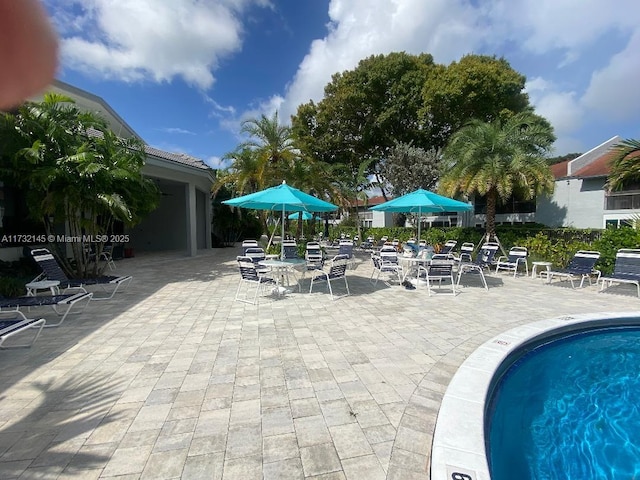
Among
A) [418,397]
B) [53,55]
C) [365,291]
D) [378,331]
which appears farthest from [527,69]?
[53,55]

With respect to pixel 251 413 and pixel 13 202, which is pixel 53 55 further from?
pixel 13 202

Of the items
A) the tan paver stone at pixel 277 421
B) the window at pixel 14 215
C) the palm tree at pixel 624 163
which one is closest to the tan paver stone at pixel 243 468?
the tan paver stone at pixel 277 421

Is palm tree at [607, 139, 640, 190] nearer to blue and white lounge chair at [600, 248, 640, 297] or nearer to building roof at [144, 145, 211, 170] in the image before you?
blue and white lounge chair at [600, 248, 640, 297]

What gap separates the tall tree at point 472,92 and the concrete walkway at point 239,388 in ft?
58.8

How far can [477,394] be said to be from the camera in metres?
3.22

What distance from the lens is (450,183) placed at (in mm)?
14102

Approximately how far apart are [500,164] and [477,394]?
12.3 m

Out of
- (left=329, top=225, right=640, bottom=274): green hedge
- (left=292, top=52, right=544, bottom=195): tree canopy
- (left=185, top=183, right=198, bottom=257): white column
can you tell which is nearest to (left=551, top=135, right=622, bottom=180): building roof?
(left=292, top=52, right=544, bottom=195): tree canopy

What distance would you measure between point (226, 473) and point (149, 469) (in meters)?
0.57

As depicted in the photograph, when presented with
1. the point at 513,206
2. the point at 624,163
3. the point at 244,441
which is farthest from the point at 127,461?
the point at 513,206

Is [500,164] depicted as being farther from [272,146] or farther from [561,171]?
[561,171]

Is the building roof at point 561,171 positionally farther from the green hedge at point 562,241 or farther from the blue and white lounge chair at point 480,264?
the blue and white lounge chair at point 480,264

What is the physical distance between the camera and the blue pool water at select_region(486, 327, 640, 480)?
2.79m

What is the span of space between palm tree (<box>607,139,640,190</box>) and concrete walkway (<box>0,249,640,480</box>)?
5.63m
